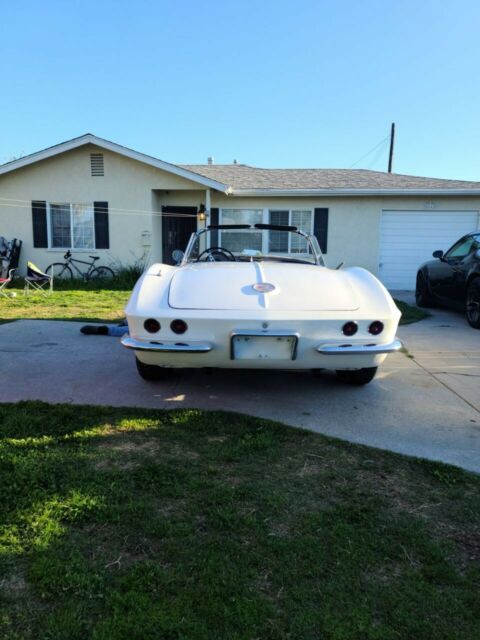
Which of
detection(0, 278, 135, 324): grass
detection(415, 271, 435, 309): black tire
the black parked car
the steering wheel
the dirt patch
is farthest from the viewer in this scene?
detection(415, 271, 435, 309): black tire

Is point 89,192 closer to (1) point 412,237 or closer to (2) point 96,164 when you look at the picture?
(2) point 96,164

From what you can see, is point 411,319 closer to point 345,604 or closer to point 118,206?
point 345,604

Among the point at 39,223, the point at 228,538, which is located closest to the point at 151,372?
the point at 228,538

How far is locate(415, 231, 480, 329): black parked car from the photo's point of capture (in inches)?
293

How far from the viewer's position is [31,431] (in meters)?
3.14

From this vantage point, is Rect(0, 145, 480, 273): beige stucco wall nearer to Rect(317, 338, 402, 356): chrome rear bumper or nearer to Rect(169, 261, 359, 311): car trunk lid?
Rect(169, 261, 359, 311): car trunk lid

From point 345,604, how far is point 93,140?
13.1m

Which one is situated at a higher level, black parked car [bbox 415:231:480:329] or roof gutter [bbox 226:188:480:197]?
roof gutter [bbox 226:188:480:197]

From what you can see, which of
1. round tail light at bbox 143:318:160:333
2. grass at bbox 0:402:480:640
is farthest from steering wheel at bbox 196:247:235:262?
grass at bbox 0:402:480:640

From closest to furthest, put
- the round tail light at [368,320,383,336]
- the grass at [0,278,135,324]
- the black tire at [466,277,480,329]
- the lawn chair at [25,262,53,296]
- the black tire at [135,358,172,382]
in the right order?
the round tail light at [368,320,383,336]
the black tire at [135,358,172,382]
the black tire at [466,277,480,329]
the grass at [0,278,135,324]
the lawn chair at [25,262,53,296]

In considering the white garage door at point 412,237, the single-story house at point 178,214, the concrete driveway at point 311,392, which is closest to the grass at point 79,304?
the single-story house at point 178,214

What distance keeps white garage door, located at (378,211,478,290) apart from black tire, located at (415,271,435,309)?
3838 millimetres

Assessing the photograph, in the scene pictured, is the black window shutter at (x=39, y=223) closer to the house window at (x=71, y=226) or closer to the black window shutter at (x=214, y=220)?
the house window at (x=71, y=226)

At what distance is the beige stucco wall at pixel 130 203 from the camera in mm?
13281
